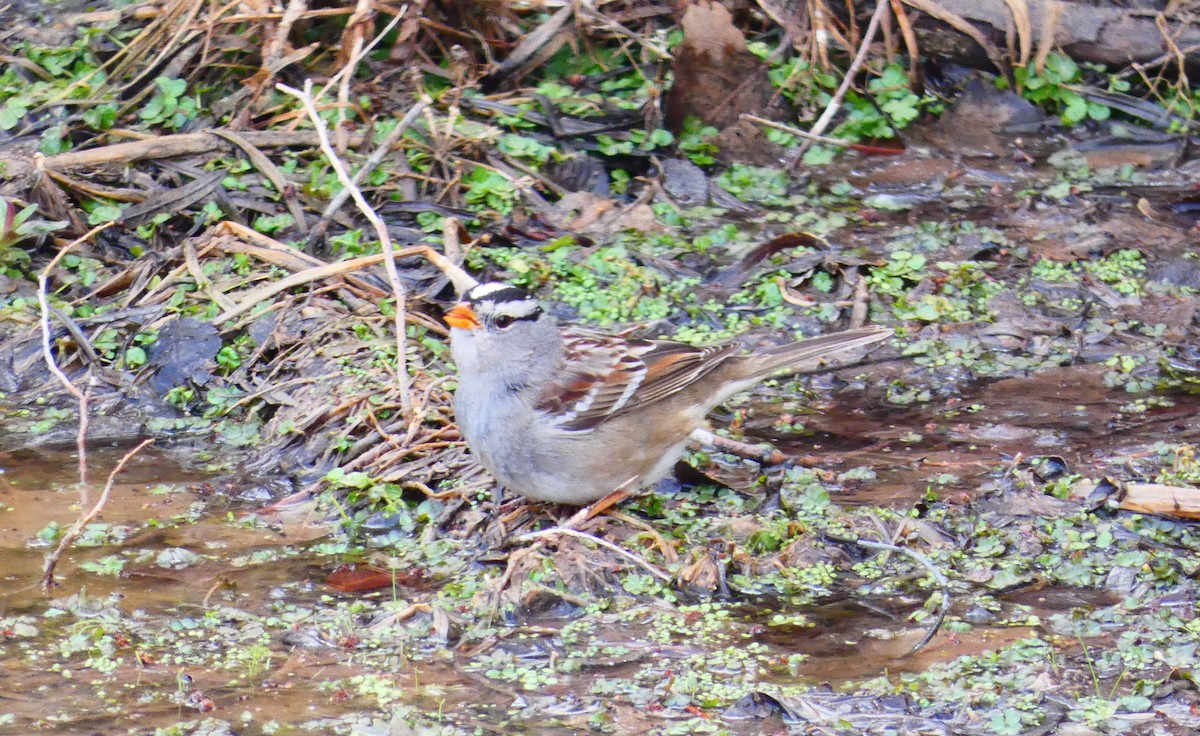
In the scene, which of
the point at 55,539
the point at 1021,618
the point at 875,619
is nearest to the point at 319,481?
the point at 55,539

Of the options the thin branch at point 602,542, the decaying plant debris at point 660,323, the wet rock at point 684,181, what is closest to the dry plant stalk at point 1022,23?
the decaying plant debris at point 660,323

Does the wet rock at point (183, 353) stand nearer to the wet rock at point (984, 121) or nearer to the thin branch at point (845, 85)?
the thin branch at point (845, 85)

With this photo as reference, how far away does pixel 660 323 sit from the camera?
6.71 m

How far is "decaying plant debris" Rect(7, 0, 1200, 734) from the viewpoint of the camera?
4.24 m

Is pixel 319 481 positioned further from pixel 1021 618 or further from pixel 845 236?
pixel 845 236

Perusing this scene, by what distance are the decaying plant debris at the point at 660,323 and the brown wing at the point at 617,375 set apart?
1.46 feet

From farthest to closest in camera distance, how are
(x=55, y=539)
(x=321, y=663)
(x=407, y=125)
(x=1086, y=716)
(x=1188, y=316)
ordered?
(x=407, y=125) < (x=1188, y=316) < (x=55, y=539) < (x=321, y=663) < (x=1086, y=716)

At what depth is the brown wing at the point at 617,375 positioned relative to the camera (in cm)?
503

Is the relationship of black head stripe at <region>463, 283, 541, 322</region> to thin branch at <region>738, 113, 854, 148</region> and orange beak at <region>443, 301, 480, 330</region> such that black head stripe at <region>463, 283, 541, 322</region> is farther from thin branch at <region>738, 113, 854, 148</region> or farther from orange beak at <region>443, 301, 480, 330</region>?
thin branch at <region>738, 113, 854, 148</region>

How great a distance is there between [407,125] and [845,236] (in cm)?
237

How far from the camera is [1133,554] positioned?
4.64 meters

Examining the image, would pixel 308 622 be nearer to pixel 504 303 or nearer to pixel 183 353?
pixel 504 303

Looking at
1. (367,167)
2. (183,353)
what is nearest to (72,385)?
(183,353)

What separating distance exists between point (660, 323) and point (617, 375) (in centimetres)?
153
